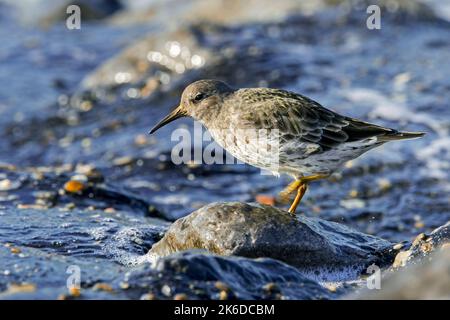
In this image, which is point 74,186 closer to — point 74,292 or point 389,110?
point 74,292

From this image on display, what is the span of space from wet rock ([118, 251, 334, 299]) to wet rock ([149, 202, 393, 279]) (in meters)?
0.71

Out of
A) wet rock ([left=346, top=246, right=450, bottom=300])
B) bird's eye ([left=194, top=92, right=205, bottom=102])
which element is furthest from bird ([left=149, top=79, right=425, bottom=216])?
wet rock ([left=346, top=246, right=450, bottom=300])

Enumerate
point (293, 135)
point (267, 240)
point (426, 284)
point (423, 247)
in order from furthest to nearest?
1. point (293, 135)
2. point (423, 247)
3. point (267, 240)
4. point (426, 284)

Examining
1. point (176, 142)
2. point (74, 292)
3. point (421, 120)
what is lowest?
point (74, 292)

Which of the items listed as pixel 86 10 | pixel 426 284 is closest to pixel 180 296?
pixel 426 284

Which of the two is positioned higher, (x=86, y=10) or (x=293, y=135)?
(x=86, y=10)

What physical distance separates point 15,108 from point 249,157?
28.1ft

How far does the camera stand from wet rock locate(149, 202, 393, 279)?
6.04 metres

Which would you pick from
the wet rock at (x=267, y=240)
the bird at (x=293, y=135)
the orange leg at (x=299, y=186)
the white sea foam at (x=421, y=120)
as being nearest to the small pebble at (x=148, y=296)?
the wet rock at (x=267, y=240)

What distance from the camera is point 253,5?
16.3 metres

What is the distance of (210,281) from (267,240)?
1.06 m

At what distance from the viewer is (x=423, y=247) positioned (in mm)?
6211

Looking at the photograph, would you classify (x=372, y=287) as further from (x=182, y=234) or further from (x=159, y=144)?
(x=159, y=144)

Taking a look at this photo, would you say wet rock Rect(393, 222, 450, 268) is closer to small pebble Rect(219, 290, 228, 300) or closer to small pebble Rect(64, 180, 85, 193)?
small pebble Rect(219, 290, 228, 300)
